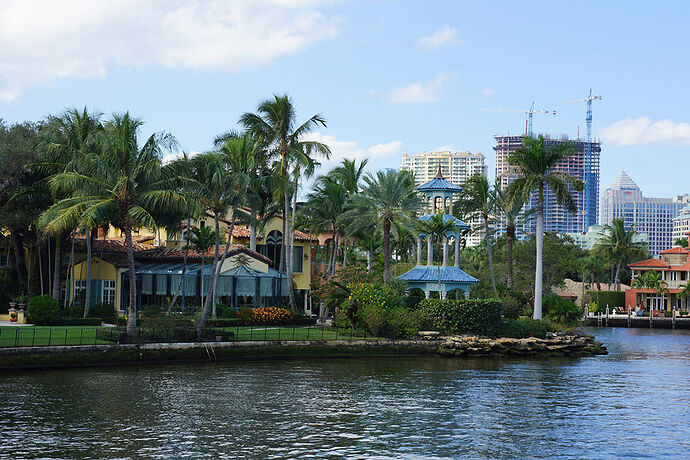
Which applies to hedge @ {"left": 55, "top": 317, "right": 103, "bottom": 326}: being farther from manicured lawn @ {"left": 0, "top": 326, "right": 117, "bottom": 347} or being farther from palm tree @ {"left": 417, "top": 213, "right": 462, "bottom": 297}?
palm tree @ {"left": 417, "top": 213, "right": 462, "bottom": 297}

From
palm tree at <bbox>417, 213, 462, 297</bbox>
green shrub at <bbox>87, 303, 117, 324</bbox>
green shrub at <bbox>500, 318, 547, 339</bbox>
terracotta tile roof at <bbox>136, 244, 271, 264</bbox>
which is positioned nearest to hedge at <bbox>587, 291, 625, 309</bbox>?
green shrub at <bbox>500, 318, 547, 339</bbox>

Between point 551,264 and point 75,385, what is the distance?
72551mm

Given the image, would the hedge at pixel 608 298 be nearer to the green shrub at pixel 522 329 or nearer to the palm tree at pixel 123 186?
the green shrub at pixel 522 329

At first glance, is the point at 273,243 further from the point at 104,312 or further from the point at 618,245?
the point at 618,245

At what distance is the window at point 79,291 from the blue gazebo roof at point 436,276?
2317 cm

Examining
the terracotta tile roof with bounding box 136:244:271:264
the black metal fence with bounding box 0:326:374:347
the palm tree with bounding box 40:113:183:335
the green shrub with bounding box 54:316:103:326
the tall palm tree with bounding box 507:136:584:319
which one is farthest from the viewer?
the terracotta tile roof with bounding box 136:244:271:264

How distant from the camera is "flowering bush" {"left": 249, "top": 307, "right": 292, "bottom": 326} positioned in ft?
177

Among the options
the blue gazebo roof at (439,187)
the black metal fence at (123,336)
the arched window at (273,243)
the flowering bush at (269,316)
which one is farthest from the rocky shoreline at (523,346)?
the arched window at (273,243)

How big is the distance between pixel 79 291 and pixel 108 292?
208cm

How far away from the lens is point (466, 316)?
51.3m

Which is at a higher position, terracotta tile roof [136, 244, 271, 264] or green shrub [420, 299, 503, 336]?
terracotta tile roof [136, 244, 271, 264]

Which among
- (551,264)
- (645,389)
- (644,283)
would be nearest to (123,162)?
(645,389)

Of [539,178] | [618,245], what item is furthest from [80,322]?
[618,245]

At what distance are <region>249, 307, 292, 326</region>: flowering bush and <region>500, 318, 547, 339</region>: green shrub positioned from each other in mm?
15224
